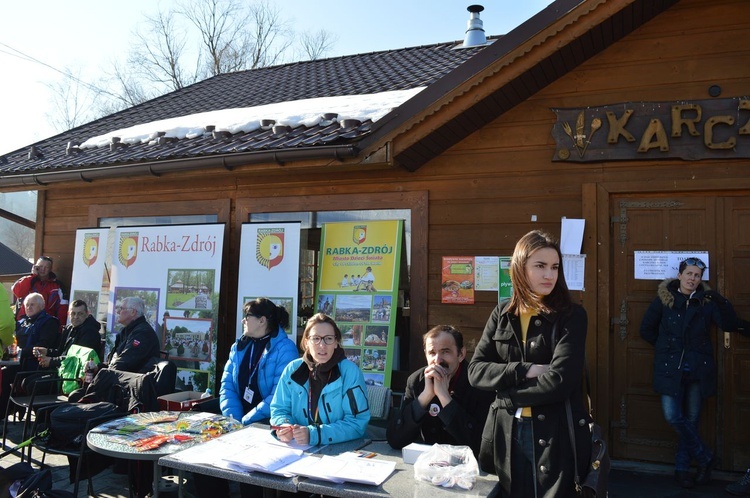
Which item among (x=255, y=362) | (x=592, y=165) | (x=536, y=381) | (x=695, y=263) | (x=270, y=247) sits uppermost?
(x=592, y=165)

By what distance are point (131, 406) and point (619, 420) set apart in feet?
12.3

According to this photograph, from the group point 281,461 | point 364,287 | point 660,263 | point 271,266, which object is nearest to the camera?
point 281,461

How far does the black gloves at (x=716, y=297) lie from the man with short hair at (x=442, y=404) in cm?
212

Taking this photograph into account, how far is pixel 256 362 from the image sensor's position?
4.32 metres

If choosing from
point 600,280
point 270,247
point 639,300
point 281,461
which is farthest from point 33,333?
point 639,300

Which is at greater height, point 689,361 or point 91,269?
point 91,269

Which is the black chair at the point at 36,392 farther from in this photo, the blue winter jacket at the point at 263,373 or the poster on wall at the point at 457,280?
the poster on wall at the point at 457,280

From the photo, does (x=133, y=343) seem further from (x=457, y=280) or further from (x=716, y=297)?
(x=716, y=297)

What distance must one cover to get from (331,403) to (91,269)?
460cm

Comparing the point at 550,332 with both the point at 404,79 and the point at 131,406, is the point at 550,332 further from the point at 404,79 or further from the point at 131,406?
the point at 404,79

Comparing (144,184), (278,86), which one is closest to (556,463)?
(144,184)

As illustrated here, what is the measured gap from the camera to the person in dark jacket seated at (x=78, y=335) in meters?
5.84

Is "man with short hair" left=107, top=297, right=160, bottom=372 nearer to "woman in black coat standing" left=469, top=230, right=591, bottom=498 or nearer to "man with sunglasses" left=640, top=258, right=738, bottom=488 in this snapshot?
→ "woman in black coat standing" left=469, top=230, right=591, bottom=498

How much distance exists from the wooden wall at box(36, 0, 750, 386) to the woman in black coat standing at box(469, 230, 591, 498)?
2.49m
